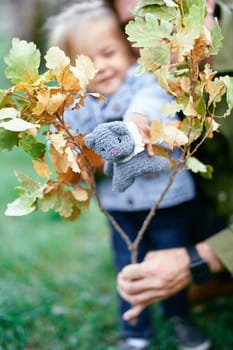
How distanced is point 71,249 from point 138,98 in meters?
1.71

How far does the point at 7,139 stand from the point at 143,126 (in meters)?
0.43

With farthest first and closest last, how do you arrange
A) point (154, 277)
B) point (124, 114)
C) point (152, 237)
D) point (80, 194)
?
point (152, 237) → point (124, 114) → point (154, 277) → point (80, 194)

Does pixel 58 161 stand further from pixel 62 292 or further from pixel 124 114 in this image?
pixel 62 292

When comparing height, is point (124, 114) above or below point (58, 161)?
below

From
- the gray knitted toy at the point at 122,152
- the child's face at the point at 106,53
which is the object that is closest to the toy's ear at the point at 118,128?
the gray knitted toy at the point at 122,152

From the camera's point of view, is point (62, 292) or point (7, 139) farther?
point (62, 292)

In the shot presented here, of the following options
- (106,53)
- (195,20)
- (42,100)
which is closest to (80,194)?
(42,100)

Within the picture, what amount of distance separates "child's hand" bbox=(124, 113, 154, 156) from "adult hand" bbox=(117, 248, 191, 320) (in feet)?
1.51

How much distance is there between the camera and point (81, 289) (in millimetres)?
3090

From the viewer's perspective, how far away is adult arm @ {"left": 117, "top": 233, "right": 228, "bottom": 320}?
2.01m

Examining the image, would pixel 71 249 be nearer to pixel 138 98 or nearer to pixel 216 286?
pixel 216 286

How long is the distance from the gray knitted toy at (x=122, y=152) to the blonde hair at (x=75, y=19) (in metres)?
0.76

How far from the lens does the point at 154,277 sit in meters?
2.02

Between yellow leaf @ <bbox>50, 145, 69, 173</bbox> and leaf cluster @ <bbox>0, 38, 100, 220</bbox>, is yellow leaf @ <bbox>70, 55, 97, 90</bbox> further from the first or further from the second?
yellow leaf @ <bbox>50, 145, 69, 173</bbox>
